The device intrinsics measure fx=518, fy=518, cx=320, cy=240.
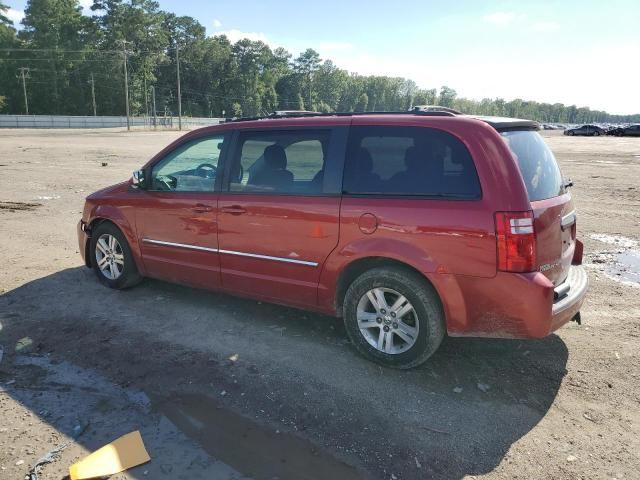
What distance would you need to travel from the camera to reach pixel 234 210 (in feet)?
15.0

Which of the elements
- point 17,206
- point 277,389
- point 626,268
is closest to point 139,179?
point 277,389

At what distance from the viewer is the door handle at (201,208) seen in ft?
15.6

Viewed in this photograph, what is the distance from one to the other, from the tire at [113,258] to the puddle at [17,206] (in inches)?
216

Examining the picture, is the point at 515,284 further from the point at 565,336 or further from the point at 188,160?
the point at 188,160

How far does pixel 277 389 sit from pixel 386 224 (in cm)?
141

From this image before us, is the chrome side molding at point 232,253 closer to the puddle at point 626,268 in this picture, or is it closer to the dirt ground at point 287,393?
the dirt ground at point 287,393

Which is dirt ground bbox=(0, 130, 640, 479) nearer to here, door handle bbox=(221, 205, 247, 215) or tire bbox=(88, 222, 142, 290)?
tire bbox=(88, 222, 142, 290)

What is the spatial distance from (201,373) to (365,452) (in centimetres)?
147

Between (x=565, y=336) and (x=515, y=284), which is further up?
(x=515, y=284)

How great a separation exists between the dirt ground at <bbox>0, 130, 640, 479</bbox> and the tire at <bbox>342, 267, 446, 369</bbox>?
5.7 inches

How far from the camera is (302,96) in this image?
474ft

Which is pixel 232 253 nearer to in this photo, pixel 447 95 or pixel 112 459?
pixel 112 459

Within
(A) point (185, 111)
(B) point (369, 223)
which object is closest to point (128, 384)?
(B) point (369, 223)

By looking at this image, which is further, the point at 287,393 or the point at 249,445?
the point at 287,393
